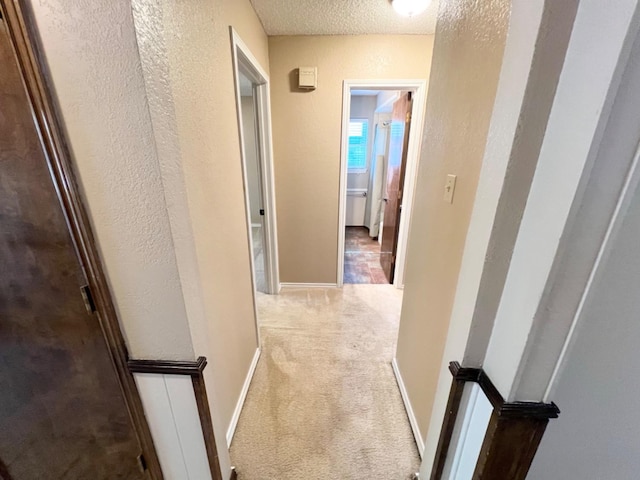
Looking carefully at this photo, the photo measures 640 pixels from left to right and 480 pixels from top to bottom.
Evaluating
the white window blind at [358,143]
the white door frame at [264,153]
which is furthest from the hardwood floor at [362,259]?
the white window blind at [358,143]

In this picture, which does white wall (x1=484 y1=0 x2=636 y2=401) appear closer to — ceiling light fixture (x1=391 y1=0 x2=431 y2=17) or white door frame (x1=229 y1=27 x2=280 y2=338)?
white door frame (x1=229 y1=27 x2=280 y2=338)

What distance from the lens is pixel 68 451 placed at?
1.06m

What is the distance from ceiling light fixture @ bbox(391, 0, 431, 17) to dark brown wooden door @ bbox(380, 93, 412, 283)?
0.82 m

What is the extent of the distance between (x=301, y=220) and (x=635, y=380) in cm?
230

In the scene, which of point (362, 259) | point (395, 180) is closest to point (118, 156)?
point (395, 180)

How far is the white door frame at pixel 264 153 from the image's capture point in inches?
61.3

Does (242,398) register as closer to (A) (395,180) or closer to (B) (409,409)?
(B) (409,409)

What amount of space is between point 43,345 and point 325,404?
137 centimetres

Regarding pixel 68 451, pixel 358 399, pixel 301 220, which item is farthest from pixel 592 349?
pixel 301 220

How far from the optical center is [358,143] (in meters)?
4.96

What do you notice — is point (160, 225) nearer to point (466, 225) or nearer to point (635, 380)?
point (466, 225)

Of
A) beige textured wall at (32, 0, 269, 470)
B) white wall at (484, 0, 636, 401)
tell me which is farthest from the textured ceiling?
white wall at (484, 0, 636, 401)

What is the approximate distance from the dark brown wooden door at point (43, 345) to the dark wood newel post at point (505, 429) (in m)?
1.21

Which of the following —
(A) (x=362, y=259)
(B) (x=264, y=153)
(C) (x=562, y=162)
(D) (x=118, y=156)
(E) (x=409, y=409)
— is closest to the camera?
(C) (x=562, y=162)
